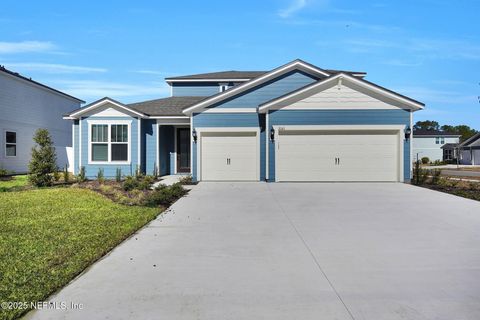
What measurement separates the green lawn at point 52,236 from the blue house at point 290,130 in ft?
20.7

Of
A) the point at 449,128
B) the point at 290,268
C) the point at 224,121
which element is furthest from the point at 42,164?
the point at 449,128

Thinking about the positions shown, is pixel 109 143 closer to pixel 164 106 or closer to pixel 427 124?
pixel 164 106

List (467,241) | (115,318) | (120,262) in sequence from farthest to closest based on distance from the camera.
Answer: (467,241)
(120,262)
(115,318)

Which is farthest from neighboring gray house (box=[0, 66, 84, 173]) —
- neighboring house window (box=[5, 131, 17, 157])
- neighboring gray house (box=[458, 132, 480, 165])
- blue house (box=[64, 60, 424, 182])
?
neighboring gray house (box=[458, 132, 480, 165])

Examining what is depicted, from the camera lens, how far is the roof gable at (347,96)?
14.6 m

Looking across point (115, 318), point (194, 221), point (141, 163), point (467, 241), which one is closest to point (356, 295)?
point (115, 318)

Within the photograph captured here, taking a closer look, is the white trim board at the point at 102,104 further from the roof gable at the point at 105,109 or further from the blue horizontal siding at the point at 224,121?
the blue horizontal siding at the point at 224,121

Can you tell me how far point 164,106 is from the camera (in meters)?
19.2

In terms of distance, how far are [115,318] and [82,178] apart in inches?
515

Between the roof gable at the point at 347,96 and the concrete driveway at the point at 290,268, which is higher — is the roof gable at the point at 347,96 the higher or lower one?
the higher one

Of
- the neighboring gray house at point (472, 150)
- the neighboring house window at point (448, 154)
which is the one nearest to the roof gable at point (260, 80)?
the neighboring gray house at point (472, 150)

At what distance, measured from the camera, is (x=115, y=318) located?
A: 328cm

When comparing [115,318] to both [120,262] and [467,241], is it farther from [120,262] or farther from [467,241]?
[467,241]

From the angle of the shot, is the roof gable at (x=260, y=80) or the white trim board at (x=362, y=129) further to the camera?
the roof gable at (x=260, y=80)
